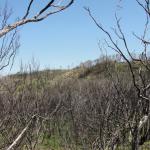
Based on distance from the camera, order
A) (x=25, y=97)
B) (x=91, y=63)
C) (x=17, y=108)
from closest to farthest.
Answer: (x=17, y=108) < (x=25, y=97) < (x=91, y=63)

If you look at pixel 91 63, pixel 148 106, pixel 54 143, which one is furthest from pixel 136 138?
pixel 91 63

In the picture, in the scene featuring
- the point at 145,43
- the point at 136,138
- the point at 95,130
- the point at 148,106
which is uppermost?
the point at 145,43

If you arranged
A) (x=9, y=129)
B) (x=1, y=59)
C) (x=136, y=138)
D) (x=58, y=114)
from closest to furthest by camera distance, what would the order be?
(x=136, y=138), (x=9, y=129), (x=1, y=59), (x=58, y=114)

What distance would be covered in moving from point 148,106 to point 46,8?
1.44 metres

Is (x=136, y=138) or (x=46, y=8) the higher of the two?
(x=46, y=8)

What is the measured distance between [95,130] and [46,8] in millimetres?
6069

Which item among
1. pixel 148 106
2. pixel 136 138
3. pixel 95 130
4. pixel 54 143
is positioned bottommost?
pixel 54 143

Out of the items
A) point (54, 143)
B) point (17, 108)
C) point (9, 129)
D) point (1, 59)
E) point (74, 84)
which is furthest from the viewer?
point (74, 84)

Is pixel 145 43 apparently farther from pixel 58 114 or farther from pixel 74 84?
pixel 74 84

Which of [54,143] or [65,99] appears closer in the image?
[54,143]

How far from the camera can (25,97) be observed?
39.3ft

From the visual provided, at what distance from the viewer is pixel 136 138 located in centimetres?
334

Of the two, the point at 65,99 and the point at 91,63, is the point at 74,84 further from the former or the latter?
the point at 91,63

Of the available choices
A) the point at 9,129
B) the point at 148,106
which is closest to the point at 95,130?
the point at 9,129
